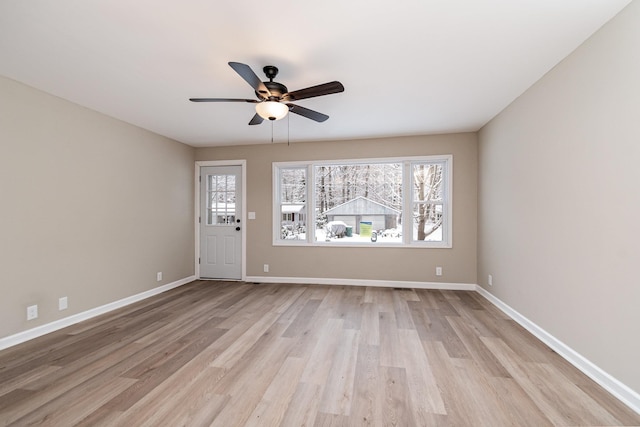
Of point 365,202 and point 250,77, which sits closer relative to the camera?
point 250,77

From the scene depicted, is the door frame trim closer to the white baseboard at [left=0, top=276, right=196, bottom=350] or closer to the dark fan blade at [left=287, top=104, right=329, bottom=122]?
the white baseboard at [left=0, top=276, right=196, bottom=350]

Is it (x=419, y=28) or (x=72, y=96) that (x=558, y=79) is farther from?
(x=72, y=96)

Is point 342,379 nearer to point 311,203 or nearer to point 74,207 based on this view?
point 311,203

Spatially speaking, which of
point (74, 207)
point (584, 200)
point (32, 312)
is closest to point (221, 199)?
point (74, 207)

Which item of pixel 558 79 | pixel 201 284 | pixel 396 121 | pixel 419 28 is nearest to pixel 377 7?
pixel 419 28

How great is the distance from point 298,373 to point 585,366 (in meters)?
2.17

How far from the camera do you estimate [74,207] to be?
3262 mm

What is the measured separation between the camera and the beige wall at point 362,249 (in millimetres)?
4570

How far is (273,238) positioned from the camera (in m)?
5.16

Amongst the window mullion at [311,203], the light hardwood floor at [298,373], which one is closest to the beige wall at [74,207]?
the light hardwood floor at [298,373]

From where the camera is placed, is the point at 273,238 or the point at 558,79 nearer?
the point at 558,79

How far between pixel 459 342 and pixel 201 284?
13.5ft

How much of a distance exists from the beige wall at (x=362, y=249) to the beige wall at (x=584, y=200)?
118cm

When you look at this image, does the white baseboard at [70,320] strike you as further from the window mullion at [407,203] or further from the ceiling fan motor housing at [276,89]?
the window mullion at [407,203]
